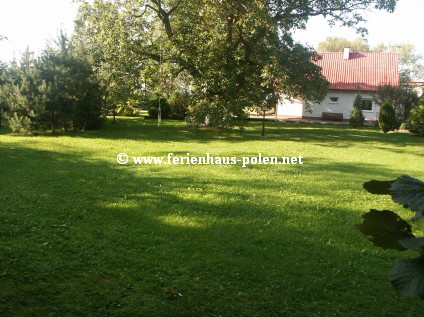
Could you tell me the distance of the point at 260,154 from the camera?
13328mm

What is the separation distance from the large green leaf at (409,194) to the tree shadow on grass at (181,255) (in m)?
2.49

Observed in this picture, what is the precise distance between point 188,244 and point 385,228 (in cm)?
379

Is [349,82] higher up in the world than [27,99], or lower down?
higher up

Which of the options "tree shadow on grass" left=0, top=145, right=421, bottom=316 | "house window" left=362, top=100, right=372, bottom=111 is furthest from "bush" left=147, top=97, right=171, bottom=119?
"tree shadow on grass" left=0, top=145, right=421, bottom=316

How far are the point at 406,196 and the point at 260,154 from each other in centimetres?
1200

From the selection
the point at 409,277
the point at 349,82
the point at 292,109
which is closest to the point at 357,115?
the point at 349,82

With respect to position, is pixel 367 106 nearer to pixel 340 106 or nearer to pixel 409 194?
pixel 340 106

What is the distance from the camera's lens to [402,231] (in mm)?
1487

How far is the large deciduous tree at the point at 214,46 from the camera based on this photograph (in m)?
19.2

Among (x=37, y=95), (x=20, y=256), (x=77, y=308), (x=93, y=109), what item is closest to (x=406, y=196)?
(x=77, y=308)

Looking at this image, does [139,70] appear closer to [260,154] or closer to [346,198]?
[260,154]

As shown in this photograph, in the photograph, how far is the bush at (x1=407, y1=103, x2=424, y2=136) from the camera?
22719 millimetres

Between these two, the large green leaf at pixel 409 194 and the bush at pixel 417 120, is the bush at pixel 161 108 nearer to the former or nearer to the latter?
the bush at pixel 417 120

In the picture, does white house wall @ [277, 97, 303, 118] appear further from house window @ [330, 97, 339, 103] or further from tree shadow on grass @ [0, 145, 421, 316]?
tree shadow on grass @ [0, 145, 421, 316]
